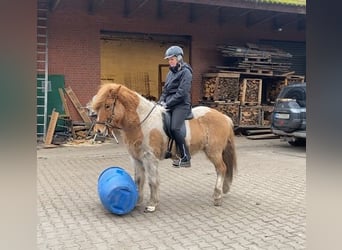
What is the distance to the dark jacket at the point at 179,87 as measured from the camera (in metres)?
5.79

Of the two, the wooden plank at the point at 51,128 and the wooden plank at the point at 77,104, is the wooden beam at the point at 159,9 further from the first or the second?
the wooden plank at the point at 51,128

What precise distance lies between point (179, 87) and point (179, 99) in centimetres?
18

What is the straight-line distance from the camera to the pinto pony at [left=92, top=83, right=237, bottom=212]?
541 cm

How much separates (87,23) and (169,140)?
9.89 m

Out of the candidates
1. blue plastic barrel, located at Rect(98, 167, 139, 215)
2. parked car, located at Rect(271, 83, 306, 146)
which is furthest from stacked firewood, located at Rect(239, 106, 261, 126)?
blue plastic barrel, located at Rect(98, 167, 139, 215)

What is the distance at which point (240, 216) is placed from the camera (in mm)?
5461

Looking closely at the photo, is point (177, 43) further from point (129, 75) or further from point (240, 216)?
point (240, 216)

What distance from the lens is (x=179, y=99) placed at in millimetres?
5789

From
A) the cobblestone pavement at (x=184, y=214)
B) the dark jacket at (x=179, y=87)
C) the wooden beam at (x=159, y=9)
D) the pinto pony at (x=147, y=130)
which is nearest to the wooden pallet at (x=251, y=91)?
the wooden beam at (x=159, y=9)

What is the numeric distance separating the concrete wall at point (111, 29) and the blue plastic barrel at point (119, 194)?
924 cm

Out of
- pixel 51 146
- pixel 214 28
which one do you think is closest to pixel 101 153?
pixel 51 146

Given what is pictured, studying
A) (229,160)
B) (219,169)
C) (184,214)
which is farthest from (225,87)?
(184,214)

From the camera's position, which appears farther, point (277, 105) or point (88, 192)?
Result: point (277, 105)
